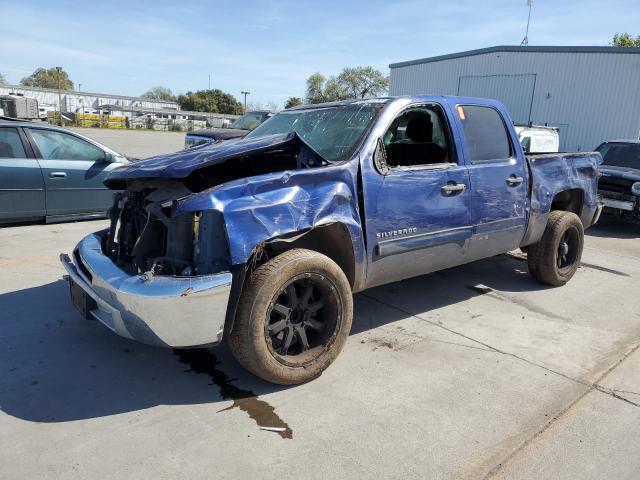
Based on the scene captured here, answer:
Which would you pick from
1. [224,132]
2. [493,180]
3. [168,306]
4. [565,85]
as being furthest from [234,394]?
[565,85]

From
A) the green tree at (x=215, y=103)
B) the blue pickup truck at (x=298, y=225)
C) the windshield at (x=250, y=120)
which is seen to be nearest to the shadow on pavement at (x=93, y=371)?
the blue pickup truck at (x=298, y=225)

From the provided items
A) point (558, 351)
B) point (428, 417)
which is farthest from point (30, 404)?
point (558, 351)

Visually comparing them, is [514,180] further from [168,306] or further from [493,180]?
[168,306]

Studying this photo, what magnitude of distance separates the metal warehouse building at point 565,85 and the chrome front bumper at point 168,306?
18.9 metres

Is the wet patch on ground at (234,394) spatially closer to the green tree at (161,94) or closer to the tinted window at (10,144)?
the tinted window at (10,144)

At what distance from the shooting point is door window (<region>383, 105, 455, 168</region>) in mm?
4359

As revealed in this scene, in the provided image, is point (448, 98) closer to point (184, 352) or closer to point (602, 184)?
point (184, 352)

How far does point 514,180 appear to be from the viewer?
4688 mm

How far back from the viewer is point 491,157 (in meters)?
4.58

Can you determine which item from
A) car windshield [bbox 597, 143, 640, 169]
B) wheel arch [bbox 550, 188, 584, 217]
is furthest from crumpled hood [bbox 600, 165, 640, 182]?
wheel arch [bbox 550, 188, 584, 217]

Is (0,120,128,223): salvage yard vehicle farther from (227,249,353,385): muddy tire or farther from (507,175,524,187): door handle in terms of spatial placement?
(507,175,524,187): door handle

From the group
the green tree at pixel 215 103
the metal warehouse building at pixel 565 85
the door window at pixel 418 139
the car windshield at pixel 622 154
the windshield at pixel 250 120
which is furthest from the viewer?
the green tree at pixel 215 103

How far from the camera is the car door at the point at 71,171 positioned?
7188 millimetres

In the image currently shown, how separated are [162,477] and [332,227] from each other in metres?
1.78
